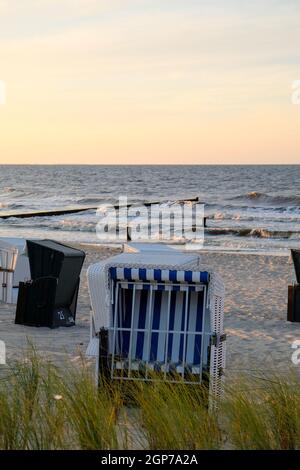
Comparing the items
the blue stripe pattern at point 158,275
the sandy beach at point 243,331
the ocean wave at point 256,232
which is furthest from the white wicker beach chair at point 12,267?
the ocean wave at point 256,232

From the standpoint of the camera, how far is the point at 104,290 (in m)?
7.16

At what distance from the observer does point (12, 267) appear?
38.6 feet

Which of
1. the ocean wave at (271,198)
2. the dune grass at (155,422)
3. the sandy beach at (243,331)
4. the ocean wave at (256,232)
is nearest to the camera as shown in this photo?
the dune grass at (155,422)

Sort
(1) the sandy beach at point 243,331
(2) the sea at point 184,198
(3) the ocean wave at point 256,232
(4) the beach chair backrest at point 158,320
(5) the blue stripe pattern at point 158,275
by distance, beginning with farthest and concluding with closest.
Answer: (3) the ocean wave at point 256,232 → (2) the sea at point 184,198 → (1) the sandy beach at point 243,331 → (4) the beach chair backrest at point 158,320 → (5) the blue stripe pattern at point 158,275

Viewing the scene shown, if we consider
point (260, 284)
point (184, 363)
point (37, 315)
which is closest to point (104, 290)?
point (184, 363)

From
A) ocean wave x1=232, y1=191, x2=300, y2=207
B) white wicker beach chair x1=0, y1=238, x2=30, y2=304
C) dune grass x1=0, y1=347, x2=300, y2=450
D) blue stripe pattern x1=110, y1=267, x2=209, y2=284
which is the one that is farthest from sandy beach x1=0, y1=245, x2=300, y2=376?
ocean wave x1=232, y1=191, x2=300, y2=207

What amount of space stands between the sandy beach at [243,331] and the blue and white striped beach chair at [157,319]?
442mm

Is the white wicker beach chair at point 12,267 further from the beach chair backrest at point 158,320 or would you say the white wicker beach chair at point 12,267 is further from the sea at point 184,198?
the sea at point 184,198

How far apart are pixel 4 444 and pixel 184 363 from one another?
8.37ft

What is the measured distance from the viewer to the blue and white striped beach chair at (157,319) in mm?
6809

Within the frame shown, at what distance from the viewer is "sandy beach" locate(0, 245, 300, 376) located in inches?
346

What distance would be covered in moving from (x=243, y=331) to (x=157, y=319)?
380cm

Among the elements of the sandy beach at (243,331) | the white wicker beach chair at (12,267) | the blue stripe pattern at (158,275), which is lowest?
the sandy beach at (243,331)

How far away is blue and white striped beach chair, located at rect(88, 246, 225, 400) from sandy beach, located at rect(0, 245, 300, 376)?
1.45 feet
